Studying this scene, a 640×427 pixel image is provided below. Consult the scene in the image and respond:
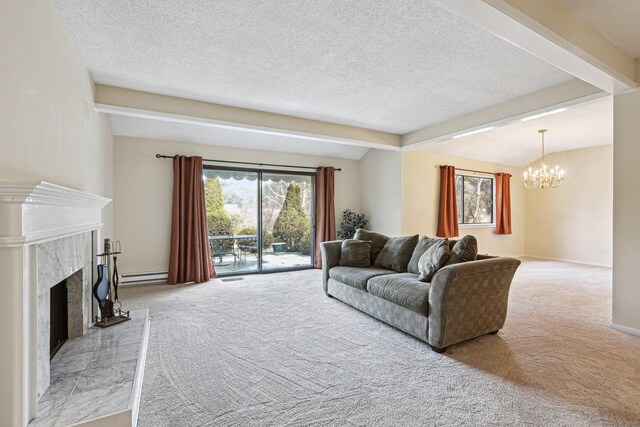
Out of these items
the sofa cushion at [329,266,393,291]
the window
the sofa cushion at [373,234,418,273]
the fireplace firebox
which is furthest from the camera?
the window

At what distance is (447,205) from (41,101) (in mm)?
6410

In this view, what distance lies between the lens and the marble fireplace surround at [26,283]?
1.29 meters

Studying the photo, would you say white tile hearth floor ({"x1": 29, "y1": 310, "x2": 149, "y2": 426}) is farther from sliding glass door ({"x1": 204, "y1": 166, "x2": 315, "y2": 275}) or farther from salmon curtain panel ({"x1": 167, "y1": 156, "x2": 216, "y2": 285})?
sliding glass door ({"x1": 204, "y1": 166, "x2": 315, "y2": 275})

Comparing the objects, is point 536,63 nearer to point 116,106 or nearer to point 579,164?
point 116,106

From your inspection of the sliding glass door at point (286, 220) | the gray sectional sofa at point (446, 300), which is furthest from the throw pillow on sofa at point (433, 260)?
the sliding glass door at point (286, 220)

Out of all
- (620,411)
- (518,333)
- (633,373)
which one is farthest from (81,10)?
(633,373)

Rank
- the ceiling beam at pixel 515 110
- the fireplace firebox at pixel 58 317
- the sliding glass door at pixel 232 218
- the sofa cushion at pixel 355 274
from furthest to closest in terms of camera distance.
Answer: the sliding glass door at pixel 232 218
the sofa cushion at pixel 355 274
the ceiling beam at pixel 515 110
the fireplace firebox at pixel 58 317

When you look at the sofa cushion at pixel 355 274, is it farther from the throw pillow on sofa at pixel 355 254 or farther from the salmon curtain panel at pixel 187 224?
the salmon curtain panel at pixel 187 224

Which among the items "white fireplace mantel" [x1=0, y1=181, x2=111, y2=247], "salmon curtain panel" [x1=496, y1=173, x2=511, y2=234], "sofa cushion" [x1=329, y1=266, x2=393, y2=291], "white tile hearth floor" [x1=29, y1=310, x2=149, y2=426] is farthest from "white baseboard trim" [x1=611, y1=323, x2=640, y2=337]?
"white fireplace mantel" [x1=0, y1=181, x2=111, y2=247]

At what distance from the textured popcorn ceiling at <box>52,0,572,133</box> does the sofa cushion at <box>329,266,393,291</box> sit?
2201mm

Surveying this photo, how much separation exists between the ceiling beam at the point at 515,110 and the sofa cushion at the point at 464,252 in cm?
198

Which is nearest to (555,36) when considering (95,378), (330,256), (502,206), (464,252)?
(464,252)

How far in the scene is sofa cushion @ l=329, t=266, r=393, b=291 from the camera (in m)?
3.49

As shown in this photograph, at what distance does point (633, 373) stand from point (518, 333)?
2.71 feet
